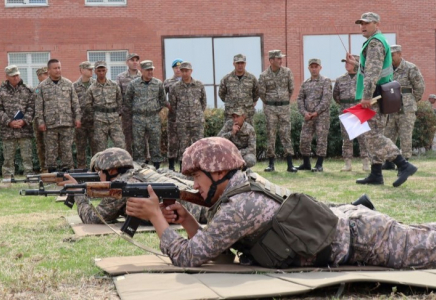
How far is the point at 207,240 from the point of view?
16.8ft

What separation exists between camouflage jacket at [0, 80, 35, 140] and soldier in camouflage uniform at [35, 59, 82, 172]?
20cm

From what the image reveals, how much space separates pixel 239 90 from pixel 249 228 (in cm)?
1013

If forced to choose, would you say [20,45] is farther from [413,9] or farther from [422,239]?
[422,239]

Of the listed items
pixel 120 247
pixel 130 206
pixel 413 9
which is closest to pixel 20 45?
pixel 413 9

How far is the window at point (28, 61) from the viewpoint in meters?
24.4

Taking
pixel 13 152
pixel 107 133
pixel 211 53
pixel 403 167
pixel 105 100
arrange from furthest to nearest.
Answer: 1. pixel 211 53
2. pixel 107 133
3. pixel 13 152
4. pixel 105 100
5. pixel 403 167

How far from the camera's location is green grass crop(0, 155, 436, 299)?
5.24 meters

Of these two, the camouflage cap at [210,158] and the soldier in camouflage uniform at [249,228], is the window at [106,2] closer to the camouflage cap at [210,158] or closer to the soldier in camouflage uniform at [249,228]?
the soldier in camouflage uniform at [249,228]

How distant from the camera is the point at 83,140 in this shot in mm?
14961

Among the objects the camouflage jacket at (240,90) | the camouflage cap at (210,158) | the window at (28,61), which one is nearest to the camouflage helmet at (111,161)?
the camouflage cap at (210,158)

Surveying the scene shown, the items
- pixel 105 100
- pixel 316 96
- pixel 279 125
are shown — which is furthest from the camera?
pixel 279 125

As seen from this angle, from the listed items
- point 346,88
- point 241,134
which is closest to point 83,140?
point 241,134

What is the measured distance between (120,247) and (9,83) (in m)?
8.02

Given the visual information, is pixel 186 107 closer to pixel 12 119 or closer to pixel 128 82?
pixel 128 82
